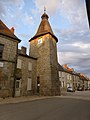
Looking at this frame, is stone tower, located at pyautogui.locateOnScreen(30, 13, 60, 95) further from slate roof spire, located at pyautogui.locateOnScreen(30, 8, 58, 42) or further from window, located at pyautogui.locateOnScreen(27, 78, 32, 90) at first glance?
window, located at pyautogui.locateOnScreen(27, 78, 32, 90)

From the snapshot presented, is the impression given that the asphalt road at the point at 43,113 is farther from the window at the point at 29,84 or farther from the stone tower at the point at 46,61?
the stone tower at the point at 46,61

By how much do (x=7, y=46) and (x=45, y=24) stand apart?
32.1 ft

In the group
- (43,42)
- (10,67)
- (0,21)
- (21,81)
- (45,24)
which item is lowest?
(21,81)

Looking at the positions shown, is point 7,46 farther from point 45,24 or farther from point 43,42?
point 45,24

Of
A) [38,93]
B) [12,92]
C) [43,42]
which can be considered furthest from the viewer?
[43,42]

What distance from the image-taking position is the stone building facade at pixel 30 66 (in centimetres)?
1462

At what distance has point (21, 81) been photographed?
16.8 meters

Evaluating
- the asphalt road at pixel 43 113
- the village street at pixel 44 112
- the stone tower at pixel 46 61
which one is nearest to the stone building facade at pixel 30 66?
the stone tower at pixel 46 61

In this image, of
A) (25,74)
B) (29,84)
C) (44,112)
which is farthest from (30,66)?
(44,112)

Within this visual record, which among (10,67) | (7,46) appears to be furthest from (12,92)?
(7,46)

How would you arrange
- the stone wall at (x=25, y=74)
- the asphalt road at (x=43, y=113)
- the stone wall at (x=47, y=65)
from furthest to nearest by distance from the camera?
the stone wall at (x=47, y=65), the stone wall at (x=25, y=74), the asphalt road at (x=43, y=113)

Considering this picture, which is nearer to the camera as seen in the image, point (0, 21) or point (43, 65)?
point (0, 21)

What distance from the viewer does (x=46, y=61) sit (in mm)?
19031

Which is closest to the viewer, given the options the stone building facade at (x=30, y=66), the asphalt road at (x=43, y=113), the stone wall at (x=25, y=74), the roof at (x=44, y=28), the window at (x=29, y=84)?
the asphalt road at (x=43, y=113)
